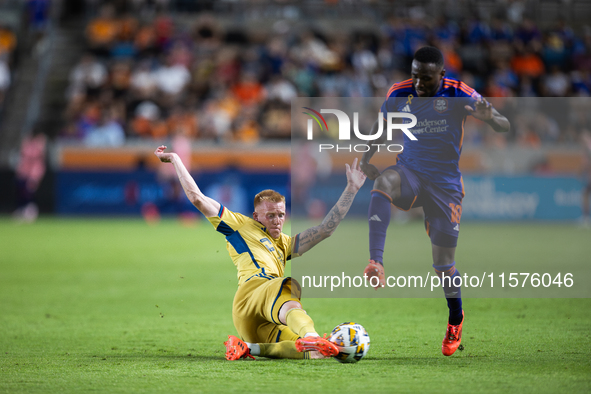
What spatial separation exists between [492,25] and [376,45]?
14.4 ft

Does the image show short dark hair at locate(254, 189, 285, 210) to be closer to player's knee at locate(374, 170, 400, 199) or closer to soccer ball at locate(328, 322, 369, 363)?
player's knee at locate(374, 170, 400, 199)

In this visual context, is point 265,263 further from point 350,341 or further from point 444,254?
point 444,254

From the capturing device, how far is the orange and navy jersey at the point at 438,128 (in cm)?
549

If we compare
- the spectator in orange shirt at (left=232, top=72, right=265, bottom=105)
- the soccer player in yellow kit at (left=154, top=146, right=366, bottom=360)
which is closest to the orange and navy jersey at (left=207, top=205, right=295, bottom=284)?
the soccer player in yellow kit at (left=154, top=146, right=366, bottom=360)

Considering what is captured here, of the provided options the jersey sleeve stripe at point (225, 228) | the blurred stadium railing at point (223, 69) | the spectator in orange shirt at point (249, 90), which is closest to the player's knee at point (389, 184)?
the jersey sleeve stripe at point (225, 228)

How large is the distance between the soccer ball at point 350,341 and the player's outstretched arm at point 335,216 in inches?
38.9

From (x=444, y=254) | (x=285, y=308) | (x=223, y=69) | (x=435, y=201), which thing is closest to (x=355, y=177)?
(x=435, y=201)

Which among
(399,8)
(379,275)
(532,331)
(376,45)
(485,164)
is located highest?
(399,8)

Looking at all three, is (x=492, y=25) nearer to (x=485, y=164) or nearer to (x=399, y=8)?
(x=399, y=8)

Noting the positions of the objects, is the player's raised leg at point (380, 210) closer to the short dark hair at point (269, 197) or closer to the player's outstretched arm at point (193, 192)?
the short dark hair at point (269, 197)

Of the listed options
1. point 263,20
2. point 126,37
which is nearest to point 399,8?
point 263,20

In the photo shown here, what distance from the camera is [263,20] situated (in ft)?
78.8

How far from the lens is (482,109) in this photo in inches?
211

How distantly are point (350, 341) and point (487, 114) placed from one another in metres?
2.07
